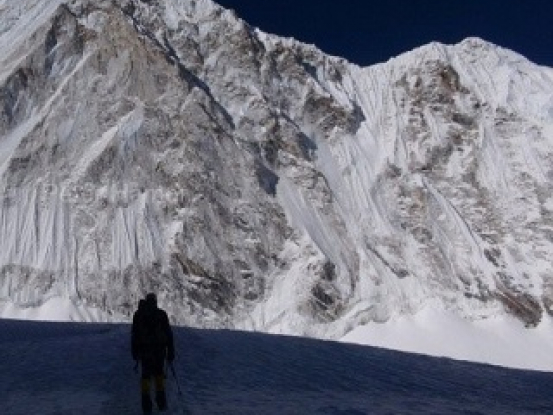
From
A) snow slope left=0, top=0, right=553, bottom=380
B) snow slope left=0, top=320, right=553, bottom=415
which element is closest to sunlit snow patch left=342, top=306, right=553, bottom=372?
snow slope left=0, top=0, right=553, bottom=380

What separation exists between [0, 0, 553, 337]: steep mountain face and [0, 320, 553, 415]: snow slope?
6406 centimetres

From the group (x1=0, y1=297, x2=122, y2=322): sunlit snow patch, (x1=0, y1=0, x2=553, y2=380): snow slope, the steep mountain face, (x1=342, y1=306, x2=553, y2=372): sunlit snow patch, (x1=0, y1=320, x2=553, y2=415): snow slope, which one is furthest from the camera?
the steep mountain face

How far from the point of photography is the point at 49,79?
10319cm

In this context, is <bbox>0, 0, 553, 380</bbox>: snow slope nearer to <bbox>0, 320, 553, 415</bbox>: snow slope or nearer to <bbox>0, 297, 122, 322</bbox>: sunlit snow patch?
<bbox>0, 297, 122, 322</bbox>: sunlit snow patch

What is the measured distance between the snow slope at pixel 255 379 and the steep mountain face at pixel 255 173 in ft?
210

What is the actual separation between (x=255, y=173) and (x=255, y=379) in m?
86.6

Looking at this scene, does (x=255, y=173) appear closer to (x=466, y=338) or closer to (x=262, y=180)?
(x=262, y=180)

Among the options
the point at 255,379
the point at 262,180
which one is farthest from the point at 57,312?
the point at 255,379

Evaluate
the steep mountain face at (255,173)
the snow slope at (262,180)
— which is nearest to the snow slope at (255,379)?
the snow slope at (262,180)

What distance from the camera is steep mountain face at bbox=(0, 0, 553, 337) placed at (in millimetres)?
87875

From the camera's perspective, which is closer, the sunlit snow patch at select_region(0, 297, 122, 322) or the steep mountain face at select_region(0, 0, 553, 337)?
the sunlit snow patch at select_region(0, 297, 122, 322)

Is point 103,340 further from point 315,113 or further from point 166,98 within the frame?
point 315,113

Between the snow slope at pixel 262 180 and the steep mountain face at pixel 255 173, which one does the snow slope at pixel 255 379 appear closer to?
the snow slope at pixel 262 180

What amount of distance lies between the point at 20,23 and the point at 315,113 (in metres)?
39.3
